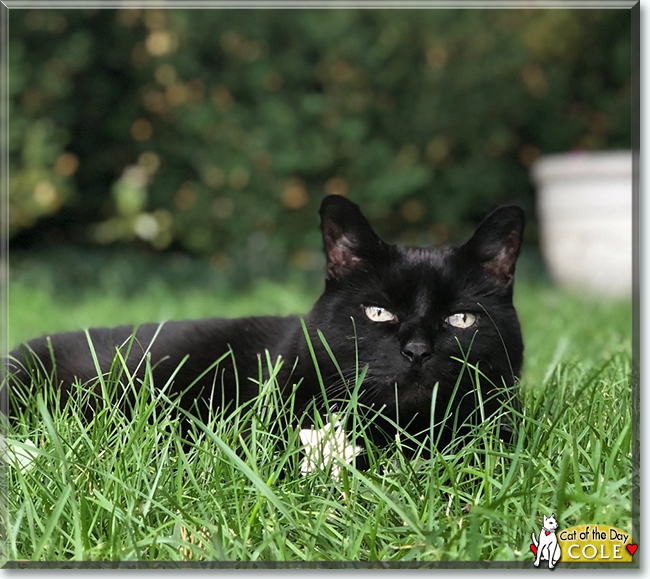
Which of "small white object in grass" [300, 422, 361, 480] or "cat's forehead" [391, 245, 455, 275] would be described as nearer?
"small white object in grass" [300, 422, 361, 480]

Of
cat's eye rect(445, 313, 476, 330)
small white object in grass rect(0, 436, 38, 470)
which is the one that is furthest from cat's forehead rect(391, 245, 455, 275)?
small white object in grass rect(0, 436, 38, 470)

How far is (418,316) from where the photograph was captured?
141cm

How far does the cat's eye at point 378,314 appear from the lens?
4.72 feet

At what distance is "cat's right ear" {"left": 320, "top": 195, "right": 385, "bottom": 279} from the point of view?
148 cm

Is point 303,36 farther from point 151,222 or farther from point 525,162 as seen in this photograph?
point 525,162

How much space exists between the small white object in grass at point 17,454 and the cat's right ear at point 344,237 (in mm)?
681

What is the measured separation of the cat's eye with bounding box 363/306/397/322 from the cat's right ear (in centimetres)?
11

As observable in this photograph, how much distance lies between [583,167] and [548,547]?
4369 mm

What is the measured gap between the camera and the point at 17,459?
1353 mm

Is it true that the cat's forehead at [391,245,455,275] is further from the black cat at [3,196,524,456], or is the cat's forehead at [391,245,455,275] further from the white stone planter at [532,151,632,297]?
the white stone planter at [532,151,632,297]

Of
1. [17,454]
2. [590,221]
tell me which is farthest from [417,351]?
[590,221]

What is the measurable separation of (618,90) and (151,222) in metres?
4.15

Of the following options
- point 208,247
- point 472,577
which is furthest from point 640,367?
point 208,247

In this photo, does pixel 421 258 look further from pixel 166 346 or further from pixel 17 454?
pixel 17 454
